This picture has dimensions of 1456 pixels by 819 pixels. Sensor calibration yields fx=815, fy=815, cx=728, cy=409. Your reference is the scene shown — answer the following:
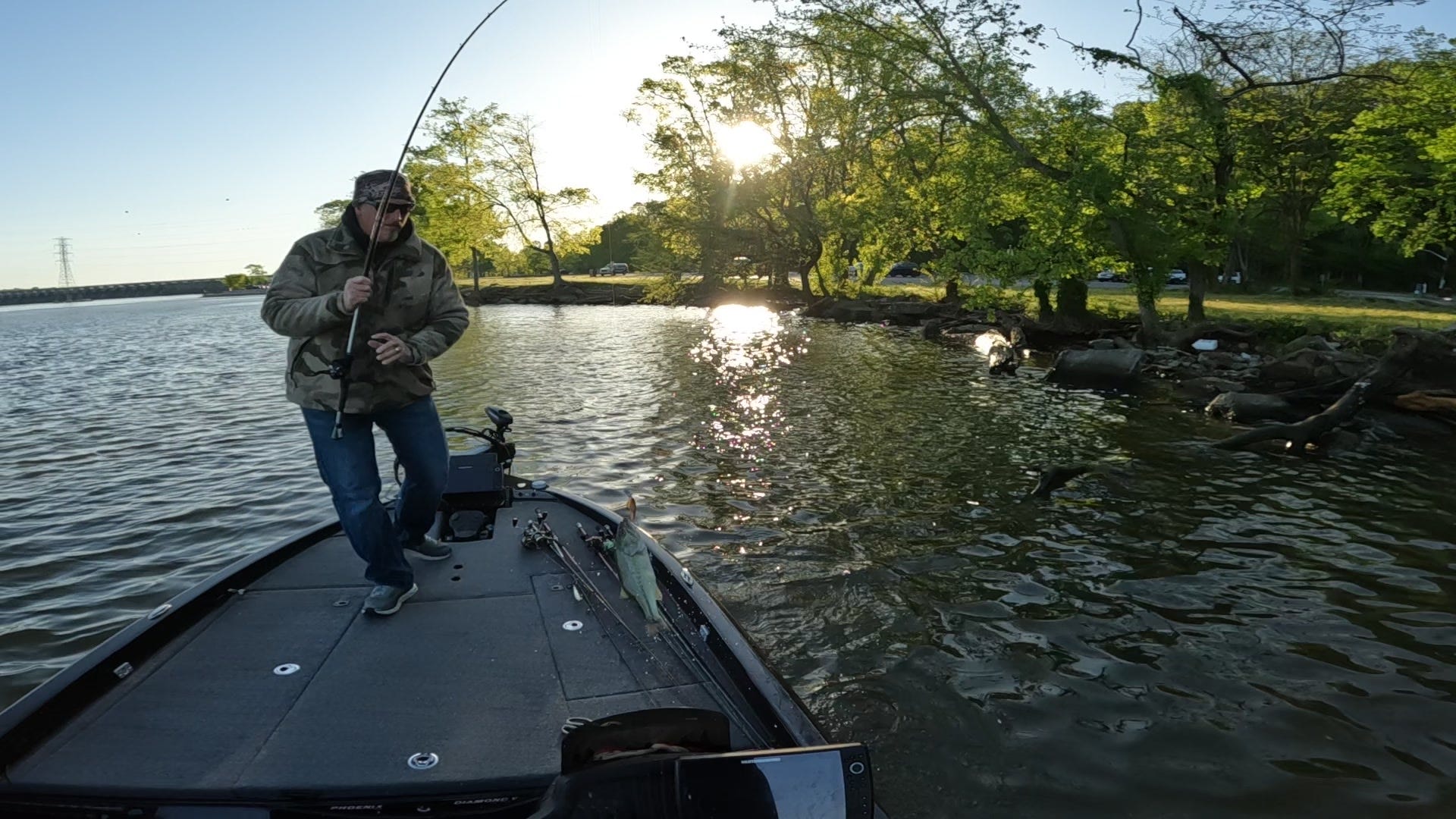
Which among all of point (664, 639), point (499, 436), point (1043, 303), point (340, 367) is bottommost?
point (664, 639)

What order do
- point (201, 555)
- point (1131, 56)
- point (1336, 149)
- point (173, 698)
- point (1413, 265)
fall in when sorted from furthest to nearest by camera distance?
point (1413, 265) → point (1336, 149) → point (1131, 56) → point (201, 555) → point (173, 698)

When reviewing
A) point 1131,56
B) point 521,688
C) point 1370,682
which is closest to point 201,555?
point 521,688

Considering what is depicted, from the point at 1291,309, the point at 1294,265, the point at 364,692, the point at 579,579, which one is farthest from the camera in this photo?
the point at 1294,265

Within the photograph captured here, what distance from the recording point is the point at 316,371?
507 centimetres

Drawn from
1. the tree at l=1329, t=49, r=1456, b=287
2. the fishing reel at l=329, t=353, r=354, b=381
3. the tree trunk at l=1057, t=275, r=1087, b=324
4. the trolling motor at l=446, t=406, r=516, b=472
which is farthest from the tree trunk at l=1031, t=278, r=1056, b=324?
the fishing reel at l=329, t=353, r=354, b=381

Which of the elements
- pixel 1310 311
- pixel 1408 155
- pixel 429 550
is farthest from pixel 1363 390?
pixel 1310 311

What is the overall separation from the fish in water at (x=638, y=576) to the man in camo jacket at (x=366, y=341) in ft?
Answer: 4.74

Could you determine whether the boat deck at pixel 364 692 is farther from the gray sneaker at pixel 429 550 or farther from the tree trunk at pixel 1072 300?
the tree trunk at pixel 1072 300

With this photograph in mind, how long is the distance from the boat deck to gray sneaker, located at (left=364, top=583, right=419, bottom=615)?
0.06 m

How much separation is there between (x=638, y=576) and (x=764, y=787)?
8.57 ft

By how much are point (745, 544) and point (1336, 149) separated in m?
32.9

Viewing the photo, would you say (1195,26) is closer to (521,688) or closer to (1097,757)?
(1097,757)

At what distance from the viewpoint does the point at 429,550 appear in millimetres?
6410

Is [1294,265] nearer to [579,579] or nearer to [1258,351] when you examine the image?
[1258,351]
